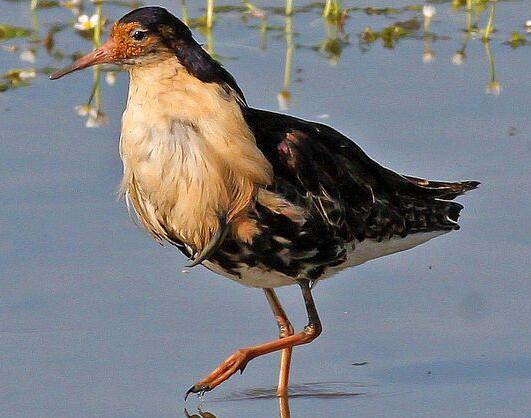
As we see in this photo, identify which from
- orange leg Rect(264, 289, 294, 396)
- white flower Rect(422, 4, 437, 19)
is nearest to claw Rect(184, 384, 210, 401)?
orange leg Rect(264, 289, 294, 396)

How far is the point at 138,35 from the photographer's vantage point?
311 inches

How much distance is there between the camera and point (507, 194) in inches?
401

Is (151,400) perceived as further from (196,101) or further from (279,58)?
(279,58)

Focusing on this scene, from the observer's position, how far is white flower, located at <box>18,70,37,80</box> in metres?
12.0

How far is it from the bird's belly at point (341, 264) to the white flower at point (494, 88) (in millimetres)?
2743

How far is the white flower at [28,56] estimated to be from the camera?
40.9 feet

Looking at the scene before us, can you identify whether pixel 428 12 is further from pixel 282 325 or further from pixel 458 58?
pixel 282 325

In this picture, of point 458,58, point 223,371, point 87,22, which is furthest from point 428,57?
point 223,371

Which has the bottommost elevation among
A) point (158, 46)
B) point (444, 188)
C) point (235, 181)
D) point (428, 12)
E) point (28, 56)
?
point (28, 56)

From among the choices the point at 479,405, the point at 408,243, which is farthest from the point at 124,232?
the point at 479,405

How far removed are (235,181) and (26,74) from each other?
14.5 feet

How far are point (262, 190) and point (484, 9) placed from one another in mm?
6213

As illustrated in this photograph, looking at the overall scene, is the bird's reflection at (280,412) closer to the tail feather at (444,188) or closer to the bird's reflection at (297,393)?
the bird's reflection at (297,393)

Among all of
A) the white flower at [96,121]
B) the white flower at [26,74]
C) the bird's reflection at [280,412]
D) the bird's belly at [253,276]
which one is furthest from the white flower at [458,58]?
the bird's reflection at [280,412]
